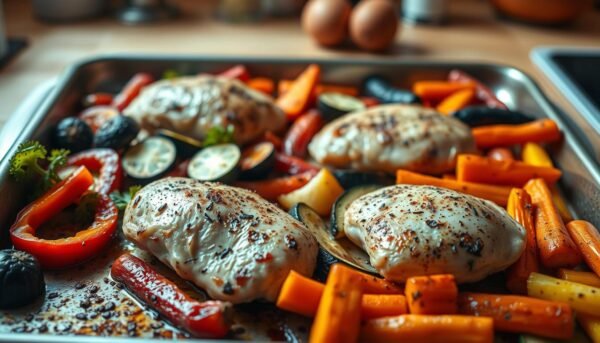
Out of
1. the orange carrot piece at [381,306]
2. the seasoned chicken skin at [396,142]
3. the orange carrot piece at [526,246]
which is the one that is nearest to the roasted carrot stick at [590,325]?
the orange carrot piece at [526,246]

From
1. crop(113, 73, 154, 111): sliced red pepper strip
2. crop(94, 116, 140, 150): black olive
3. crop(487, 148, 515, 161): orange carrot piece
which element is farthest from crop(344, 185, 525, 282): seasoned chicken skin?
crop(113, 73, 154, 111): sliced red pepper strip

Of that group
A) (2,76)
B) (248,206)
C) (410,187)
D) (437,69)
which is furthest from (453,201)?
(2,76)

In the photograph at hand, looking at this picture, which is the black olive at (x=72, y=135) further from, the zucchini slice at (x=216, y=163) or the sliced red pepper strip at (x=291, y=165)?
the sliced red pepper strip at (x=291, y=165)

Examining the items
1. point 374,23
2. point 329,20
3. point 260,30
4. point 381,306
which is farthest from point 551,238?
point 260,30

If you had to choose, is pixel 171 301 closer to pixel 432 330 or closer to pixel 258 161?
pixel 432 330

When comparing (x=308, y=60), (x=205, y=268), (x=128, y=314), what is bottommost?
(x=128, y=314)

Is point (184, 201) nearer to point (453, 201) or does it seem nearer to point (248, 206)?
point (248, 206)
